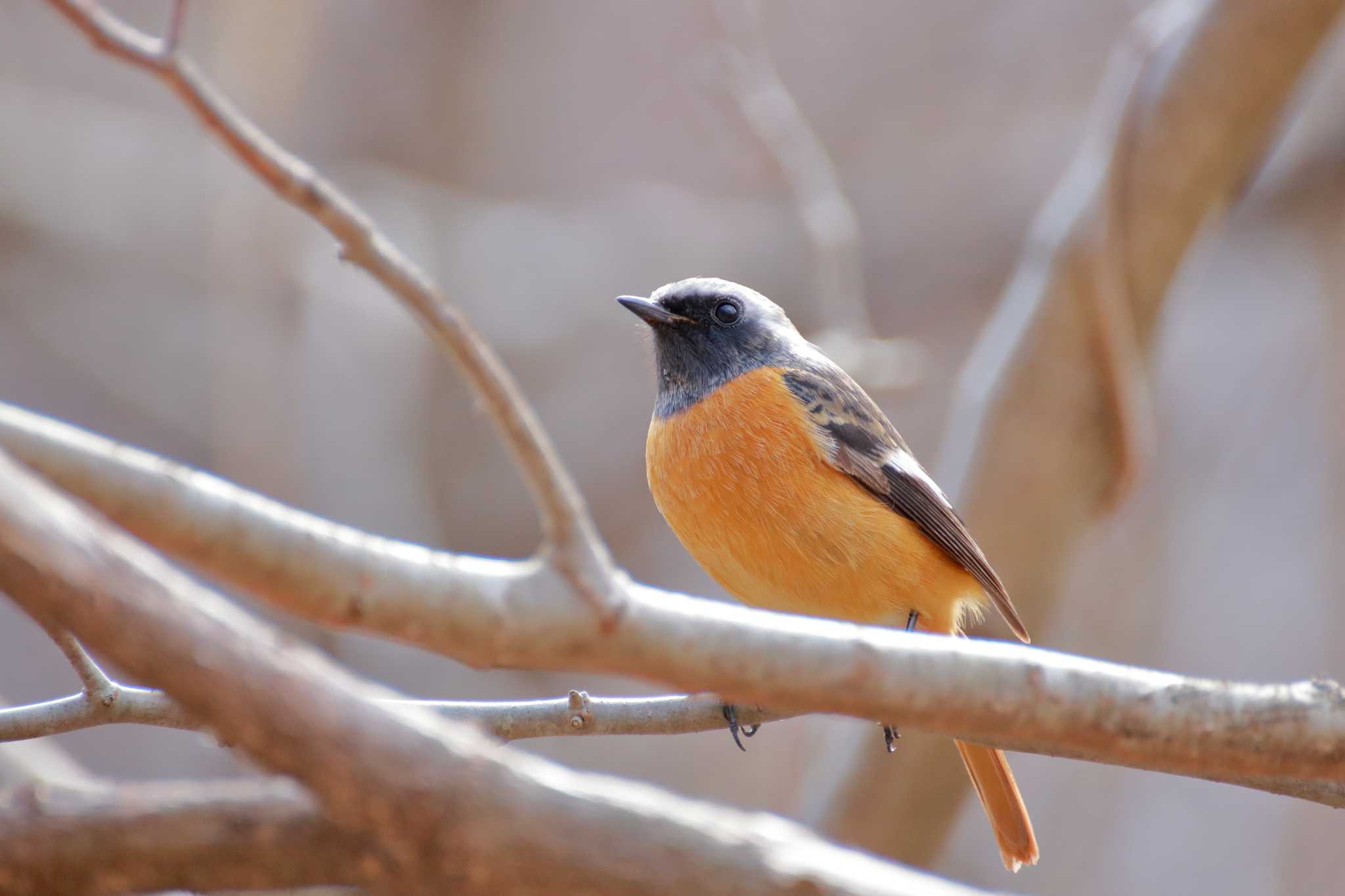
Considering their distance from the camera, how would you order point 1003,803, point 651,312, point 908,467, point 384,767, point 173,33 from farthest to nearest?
point 651,312
point 908,467
point 1003,803
point 173,33
point 384,767

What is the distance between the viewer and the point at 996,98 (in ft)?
36.8

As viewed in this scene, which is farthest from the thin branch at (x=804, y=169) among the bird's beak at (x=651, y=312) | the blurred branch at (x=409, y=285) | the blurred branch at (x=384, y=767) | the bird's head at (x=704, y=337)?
the blurred branch at (x=384, y=767)

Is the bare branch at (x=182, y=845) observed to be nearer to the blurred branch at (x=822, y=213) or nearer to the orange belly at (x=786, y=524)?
the orange belly at (x=786, y=524)

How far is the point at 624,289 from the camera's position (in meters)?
10.8

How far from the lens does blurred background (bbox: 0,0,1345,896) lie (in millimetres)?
9016

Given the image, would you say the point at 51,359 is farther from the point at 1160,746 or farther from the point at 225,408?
the point at 1160,746

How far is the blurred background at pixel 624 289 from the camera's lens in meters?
9.02

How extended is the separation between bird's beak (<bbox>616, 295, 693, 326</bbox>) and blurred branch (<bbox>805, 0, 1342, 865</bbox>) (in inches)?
80.7

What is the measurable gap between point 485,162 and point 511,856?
11346 mm

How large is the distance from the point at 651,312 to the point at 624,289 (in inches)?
255

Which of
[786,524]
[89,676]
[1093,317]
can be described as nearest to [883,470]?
[786,524]

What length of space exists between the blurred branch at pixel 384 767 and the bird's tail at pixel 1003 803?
2394mm

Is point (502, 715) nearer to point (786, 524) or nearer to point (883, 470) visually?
point (786, 524)

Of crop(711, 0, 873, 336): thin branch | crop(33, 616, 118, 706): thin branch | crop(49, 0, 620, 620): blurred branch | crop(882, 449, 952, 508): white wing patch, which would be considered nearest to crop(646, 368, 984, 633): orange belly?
crop(882, 449, 952, 508): white wing patch
